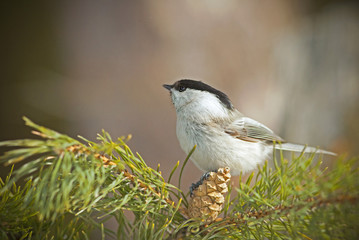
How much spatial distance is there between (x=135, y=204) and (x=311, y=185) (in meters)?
0.28

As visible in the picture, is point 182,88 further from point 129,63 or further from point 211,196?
point 129,63

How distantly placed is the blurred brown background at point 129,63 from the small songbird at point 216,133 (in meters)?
0.67

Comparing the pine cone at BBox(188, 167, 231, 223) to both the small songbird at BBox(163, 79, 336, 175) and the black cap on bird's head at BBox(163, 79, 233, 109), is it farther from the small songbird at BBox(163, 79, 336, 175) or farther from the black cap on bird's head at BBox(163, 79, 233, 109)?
the black cap on bird's head at BBox(163, 79, 233, 109)

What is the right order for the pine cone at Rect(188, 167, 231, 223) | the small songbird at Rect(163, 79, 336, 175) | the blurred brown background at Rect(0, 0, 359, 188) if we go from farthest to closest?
the blurred brown background at Rect(0, 0, 359, 188)
the small songbird at Rect(163, 79, 336, 175)
the pine cone at Rect(188, 167, 231, 223)

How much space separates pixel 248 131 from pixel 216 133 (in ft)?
0.57

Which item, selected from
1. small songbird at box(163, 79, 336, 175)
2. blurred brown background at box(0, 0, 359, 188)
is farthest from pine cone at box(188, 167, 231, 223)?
blurred brown background at box(0, 0, 359, 188)

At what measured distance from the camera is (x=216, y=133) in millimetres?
908

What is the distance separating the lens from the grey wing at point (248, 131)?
3.19ft

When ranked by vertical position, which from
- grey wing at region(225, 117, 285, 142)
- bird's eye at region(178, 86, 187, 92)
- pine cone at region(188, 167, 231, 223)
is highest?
bird's eye at region(178, 86, 187, 92)

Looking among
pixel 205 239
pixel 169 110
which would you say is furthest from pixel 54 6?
pixel 205 239

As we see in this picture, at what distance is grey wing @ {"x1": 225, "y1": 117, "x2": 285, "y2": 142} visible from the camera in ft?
3.19

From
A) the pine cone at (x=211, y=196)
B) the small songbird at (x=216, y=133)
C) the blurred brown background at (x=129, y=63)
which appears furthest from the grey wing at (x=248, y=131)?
the blurred brown background at (x=129, y=63)

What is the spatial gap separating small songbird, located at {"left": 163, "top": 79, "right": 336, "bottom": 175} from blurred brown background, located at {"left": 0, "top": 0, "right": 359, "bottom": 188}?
26.5 inches

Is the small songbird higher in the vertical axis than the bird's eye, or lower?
lower
